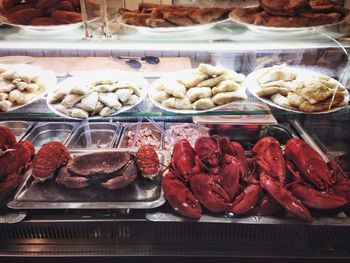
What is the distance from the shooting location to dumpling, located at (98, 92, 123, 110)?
2.06 metres

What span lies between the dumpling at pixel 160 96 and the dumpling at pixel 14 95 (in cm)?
88

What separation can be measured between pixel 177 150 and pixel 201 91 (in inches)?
24.4

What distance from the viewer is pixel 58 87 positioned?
2273 millimetres

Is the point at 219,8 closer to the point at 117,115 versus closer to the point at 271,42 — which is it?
the point at 271,42

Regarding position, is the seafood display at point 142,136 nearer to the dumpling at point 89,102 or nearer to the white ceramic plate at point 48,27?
the dumpling at point 89,102

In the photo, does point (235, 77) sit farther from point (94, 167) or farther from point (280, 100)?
point (94, 167)

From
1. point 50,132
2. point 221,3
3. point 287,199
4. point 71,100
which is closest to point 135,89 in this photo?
point 71,100

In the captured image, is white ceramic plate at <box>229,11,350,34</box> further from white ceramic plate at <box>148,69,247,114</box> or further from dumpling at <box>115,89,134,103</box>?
dumpling at <box>115,89,134,103</box>

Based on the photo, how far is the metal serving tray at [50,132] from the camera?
307cm

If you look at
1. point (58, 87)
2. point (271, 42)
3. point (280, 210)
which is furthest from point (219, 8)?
point (280, 210)

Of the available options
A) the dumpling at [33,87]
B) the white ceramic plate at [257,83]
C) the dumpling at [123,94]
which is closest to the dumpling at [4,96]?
the dumpling at [33,87]

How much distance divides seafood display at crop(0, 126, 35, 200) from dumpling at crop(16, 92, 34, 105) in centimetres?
59

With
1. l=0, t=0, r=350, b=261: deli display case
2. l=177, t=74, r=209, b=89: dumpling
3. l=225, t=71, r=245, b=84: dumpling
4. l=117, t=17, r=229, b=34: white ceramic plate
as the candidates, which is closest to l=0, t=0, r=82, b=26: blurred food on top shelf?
l=0, t=0, r=350, b=261: deli display case

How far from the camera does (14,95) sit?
213 cm
